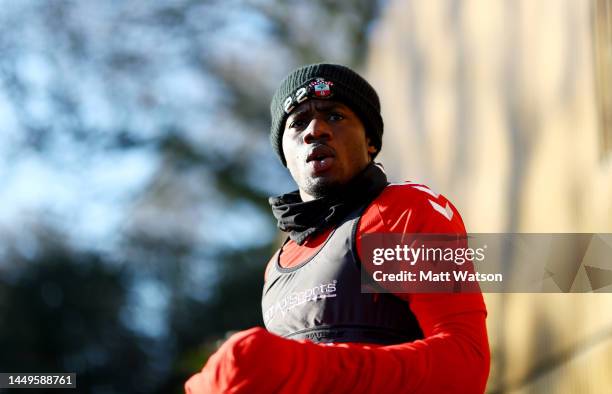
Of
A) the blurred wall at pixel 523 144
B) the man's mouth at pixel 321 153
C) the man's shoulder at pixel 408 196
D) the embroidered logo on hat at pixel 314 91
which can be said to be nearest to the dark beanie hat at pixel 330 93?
the embroidered logo on hat at pixel 314 91

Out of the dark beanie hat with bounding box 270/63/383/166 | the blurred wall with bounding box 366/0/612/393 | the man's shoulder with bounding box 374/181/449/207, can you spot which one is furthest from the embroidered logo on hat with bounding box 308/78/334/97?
the blurred wall with bounding box 366/0/612/393

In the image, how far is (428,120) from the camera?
357cm

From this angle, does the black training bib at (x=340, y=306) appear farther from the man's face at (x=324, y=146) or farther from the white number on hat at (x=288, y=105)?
the white number on hat at (x=288, y=105)

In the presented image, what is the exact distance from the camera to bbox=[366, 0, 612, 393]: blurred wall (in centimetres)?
223

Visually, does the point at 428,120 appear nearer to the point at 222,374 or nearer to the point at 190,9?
the point at 222,374

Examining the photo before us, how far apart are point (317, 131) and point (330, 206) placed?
7.1 inches

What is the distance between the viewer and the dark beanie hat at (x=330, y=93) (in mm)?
1987

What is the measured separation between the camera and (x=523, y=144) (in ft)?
8.65

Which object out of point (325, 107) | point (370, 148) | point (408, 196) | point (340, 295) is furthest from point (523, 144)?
point (340, 295)

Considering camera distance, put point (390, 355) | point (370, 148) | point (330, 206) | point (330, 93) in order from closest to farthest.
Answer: point (390, 355)
point (330, 206)
point (330, 93)
point (370, 148)

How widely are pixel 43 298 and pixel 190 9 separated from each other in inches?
93.0

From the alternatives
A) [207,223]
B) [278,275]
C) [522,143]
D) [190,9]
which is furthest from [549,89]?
[190,9]

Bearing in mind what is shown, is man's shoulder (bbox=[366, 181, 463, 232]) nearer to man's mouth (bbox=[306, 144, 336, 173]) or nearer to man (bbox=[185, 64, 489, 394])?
man (bbox=[185, 64, 489, 394])

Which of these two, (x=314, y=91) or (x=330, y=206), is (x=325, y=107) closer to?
(x=314, y=91)
